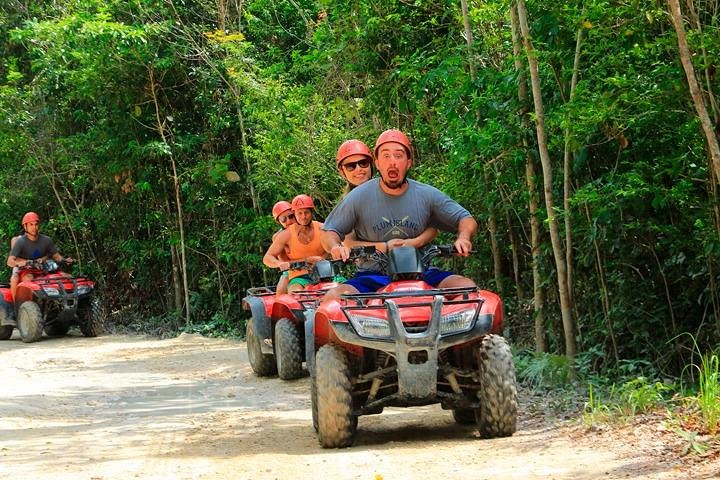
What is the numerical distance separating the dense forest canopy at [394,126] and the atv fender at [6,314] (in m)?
2.81

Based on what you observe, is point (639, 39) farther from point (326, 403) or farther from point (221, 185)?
point (221, 185)

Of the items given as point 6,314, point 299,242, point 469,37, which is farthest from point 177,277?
point 469,37

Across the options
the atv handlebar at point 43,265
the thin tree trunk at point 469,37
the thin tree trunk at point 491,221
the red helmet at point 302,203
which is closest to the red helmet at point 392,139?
the thin tree trunk at point 491,221

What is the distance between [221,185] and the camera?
18.7 m

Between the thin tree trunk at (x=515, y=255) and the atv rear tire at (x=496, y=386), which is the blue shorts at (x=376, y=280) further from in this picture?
the thin tree trunk at (x=515, y=255)

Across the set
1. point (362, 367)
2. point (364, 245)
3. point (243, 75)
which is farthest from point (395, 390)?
point (243, 75)

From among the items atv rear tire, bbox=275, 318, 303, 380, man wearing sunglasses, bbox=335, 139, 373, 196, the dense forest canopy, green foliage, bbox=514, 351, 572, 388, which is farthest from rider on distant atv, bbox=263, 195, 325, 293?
green foliage, bbox=514, 351, 572, 388

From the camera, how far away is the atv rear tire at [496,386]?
6727 millimetres

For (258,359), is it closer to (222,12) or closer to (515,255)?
(515,255)

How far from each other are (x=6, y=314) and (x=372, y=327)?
13.4m

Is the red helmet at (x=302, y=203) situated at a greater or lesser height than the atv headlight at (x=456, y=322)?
greater

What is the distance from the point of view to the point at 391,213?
725 centimetres

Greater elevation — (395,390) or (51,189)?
(51,189)

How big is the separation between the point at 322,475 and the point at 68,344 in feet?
40.9
